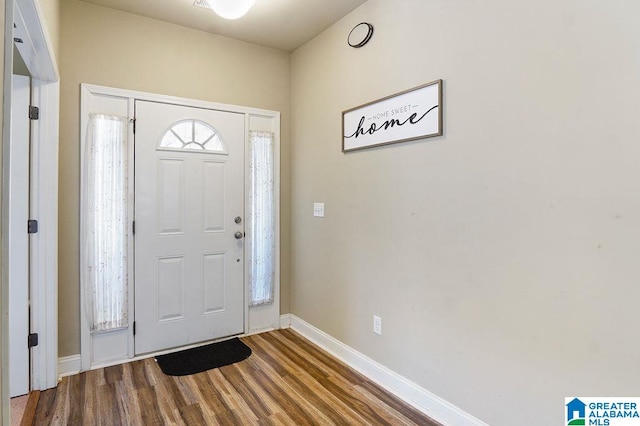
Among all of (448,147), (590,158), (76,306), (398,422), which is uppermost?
(448,147)

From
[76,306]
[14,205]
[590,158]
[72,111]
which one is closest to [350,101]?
[590,158]

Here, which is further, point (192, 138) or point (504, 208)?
point (192, 138)

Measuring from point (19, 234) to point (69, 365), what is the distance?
105cm

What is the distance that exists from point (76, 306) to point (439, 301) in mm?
2583

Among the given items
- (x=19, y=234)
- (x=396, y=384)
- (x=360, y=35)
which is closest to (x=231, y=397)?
(x=396, y=384)

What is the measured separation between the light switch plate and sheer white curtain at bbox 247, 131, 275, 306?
47 cm

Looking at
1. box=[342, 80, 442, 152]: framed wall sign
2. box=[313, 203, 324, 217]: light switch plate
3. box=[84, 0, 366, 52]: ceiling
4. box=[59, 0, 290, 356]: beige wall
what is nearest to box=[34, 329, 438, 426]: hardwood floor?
box=[59, 0, 290, 356]: beige wall

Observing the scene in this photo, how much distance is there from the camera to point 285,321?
11.5 ft

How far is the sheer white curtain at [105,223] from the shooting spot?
102 inches

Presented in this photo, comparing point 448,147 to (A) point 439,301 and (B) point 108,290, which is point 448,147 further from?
(B) point 108,290

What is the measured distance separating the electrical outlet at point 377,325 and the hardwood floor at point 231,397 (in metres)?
0.35

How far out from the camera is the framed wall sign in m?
2.09

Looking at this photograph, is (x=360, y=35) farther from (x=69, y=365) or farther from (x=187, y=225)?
(x=69, y=365)

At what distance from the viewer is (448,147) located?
6.62ft
